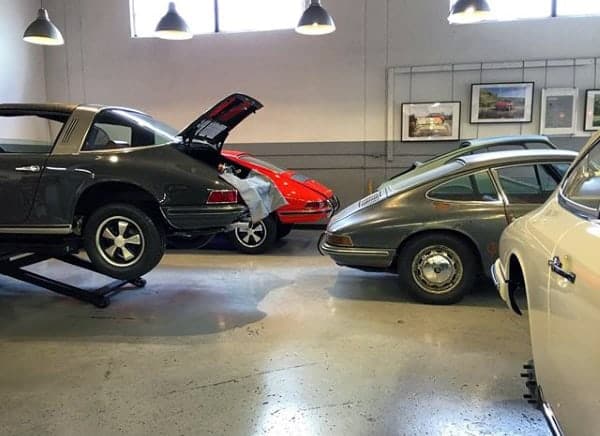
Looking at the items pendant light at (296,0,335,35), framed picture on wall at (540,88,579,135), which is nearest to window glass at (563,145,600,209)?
pendant light at (296,0,335,35)

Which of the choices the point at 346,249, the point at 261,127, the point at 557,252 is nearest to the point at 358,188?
the point at 261,127

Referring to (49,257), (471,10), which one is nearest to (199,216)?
(49,257)

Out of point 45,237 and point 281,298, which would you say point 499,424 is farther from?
point 45,237

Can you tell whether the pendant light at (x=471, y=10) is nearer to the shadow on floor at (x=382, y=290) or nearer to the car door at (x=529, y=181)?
→ the car door at (x=529, y=181)

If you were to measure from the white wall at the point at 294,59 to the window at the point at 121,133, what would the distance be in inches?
162

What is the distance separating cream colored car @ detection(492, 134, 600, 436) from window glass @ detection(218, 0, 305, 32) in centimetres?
650

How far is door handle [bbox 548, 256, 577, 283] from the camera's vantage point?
4.93 ft

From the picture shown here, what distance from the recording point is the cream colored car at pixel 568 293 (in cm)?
137

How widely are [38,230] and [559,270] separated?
349cm

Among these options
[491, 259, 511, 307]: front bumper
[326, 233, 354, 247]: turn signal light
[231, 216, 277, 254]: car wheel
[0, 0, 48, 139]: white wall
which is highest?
[0, 0, 48, 139]: white wall

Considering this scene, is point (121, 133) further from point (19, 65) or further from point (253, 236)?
point (19, 65)

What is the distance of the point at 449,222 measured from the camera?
388 cm

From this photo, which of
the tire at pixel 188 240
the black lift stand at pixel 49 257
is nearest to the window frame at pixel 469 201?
the tire at pixel 188 240

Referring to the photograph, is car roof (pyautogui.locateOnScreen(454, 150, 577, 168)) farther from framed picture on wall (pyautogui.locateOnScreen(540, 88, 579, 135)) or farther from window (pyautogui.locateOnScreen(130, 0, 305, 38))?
window (pyautogui.locateOnScreen(130, 0, 305, 38))
